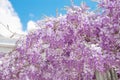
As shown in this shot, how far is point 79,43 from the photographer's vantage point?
20.8 feet

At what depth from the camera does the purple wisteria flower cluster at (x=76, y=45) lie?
633 cm

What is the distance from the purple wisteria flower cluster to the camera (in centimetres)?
633

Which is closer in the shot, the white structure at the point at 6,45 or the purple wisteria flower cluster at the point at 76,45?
the purple wisteria flower cluster at the point at 76,45

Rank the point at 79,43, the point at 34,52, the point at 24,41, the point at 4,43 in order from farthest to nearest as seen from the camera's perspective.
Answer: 1. the point at 4,43
2. the point at 24,41
3. the point at 34,52
4. the point at 79,43

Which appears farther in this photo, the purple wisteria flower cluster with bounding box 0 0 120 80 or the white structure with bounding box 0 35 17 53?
the white structure with bounding box 0 35 17 53

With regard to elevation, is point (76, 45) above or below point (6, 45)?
below

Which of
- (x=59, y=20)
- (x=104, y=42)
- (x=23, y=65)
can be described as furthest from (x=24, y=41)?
(x=104, y=42)

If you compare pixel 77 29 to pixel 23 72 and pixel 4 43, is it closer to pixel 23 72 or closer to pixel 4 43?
pixel 23 72

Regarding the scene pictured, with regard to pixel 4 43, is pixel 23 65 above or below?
below

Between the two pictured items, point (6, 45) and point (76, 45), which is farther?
point (6, 45)

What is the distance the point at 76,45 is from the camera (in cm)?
634

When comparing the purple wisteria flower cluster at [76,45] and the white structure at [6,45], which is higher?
the white structure at [6,45]

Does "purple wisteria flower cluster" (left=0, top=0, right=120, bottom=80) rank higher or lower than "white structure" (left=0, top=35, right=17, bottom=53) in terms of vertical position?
lower

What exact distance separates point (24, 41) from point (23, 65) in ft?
1.69
